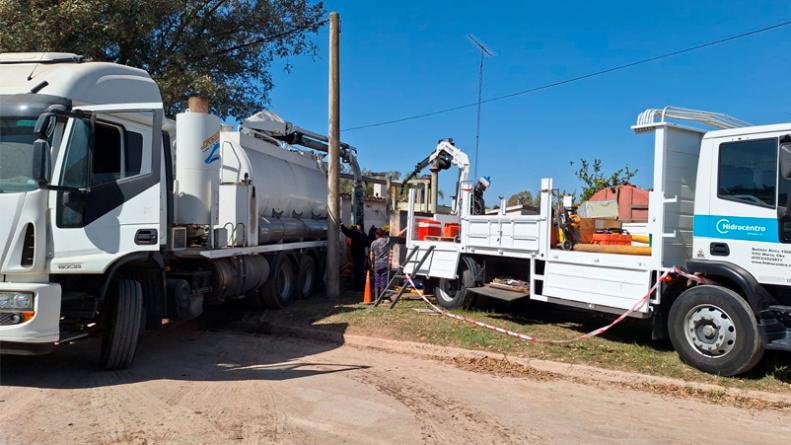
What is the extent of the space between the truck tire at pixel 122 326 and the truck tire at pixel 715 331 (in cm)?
636

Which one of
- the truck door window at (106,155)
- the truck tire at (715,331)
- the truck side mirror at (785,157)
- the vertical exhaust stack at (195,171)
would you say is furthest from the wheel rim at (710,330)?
the truck door window at (106,155)

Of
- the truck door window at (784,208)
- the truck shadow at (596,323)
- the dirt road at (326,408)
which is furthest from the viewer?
the truck shadow at (596,323)

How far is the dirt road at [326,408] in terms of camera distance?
4.85 meters

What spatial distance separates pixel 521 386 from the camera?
6.62 m

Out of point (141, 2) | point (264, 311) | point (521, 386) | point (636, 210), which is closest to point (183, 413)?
point (521, 386)

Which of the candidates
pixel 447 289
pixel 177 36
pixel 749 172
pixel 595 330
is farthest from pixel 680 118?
pixel 177 36

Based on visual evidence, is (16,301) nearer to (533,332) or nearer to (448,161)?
(533,332)

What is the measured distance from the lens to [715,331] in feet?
22.2

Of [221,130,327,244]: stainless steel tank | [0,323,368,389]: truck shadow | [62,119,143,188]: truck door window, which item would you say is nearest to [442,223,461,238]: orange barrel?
[0,323,368,389]: truck shadow

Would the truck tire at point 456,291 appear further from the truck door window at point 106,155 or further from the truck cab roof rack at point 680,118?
the truck door window at point 106,155

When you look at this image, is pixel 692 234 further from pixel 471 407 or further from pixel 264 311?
pixel 264 311

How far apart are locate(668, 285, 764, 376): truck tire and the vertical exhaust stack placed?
21.3 feet

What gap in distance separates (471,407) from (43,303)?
14.2 feet

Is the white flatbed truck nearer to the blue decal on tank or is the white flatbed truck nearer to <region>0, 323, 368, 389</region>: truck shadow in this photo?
<region>0, 323, 368, 389</region>: truck shadow
